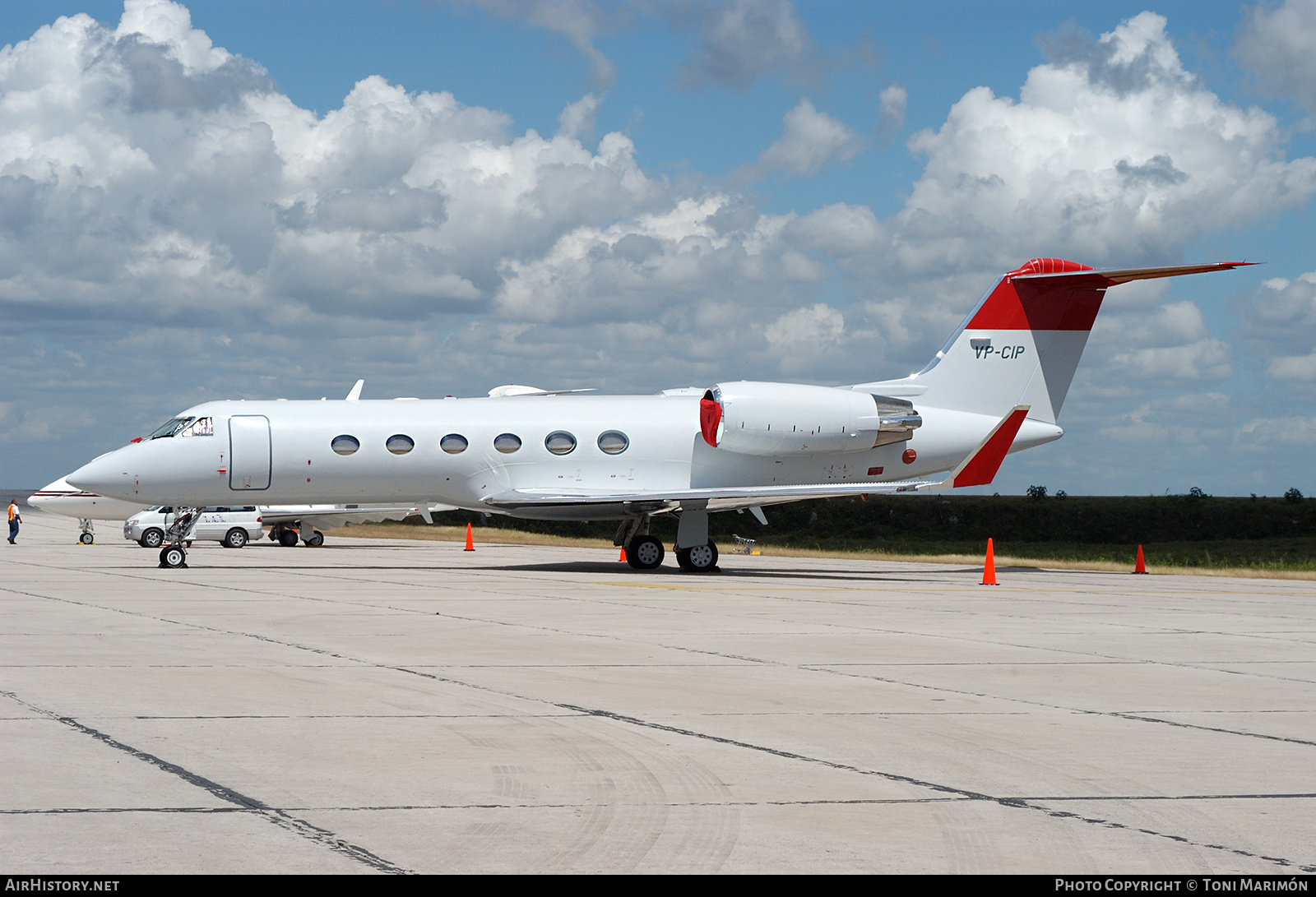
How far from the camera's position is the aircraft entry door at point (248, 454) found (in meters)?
26.0

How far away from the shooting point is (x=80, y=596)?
749 inches

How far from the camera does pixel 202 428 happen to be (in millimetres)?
26172

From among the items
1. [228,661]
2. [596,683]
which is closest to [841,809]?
[596,683]

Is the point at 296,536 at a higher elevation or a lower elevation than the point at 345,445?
lower

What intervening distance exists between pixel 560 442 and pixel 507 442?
3.48ft

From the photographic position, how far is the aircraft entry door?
26.0 meters

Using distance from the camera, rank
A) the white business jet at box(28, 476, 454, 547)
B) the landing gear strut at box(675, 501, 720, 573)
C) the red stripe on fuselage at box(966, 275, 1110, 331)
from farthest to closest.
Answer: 1. the white business jet at box(28, 476, 454, 547)
2. the red stripe on fuselage at box(966, 275, 1110, 331)
3. the landing gear strut at box(675, 501, 720, 573)

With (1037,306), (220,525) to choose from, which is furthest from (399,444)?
(220,525)

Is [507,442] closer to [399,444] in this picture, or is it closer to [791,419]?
→ [399,444]

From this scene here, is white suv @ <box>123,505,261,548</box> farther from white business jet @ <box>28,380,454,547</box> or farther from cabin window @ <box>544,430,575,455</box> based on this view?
cabin window @ <box>544,430,575,455</box>

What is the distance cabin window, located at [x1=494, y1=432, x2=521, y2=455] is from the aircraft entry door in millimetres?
4370

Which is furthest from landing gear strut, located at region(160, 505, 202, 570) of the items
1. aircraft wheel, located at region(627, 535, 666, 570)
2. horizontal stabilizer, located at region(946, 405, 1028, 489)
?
horizontal stabilizer, located at region(946, 405, 1028, 489)

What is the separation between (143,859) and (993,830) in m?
3.66

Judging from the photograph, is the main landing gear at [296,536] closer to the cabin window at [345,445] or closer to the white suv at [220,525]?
the white suv at [220,525]
